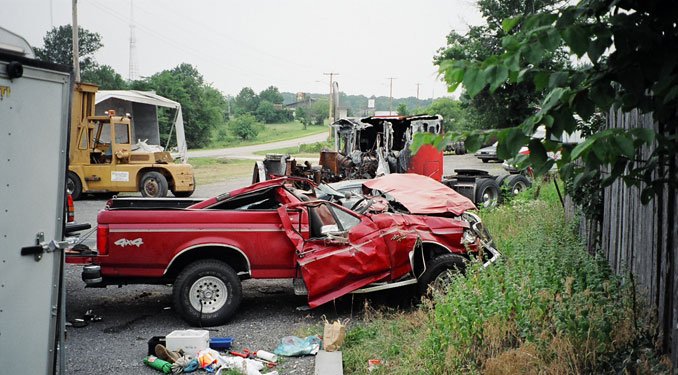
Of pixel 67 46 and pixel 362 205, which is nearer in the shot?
pixel 362 205

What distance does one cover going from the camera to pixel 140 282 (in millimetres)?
7520

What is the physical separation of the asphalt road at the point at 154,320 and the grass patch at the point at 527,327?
0.86m

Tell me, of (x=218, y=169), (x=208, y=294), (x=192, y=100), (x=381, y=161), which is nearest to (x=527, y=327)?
(x=208, y=294)

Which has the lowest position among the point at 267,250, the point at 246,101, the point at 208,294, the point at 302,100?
the point at 208,294

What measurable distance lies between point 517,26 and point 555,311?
9.16 feet

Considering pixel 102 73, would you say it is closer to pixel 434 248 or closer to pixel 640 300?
pixel 434 248

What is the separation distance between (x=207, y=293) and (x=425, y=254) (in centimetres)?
279

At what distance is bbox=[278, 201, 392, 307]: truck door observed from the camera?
7512 millimetres

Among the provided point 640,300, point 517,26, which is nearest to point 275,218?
point 640,300

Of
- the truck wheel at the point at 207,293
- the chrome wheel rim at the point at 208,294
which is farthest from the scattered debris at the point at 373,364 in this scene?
the chrome wheel rim at the point at 208,294

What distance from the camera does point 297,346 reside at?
6648mm

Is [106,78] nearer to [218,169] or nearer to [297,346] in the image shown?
[218,169]

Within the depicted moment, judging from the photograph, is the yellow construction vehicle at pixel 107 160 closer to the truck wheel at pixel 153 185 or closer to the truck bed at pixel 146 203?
the truck wheel at pixel 153 185

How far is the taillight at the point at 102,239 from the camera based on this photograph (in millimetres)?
7316
